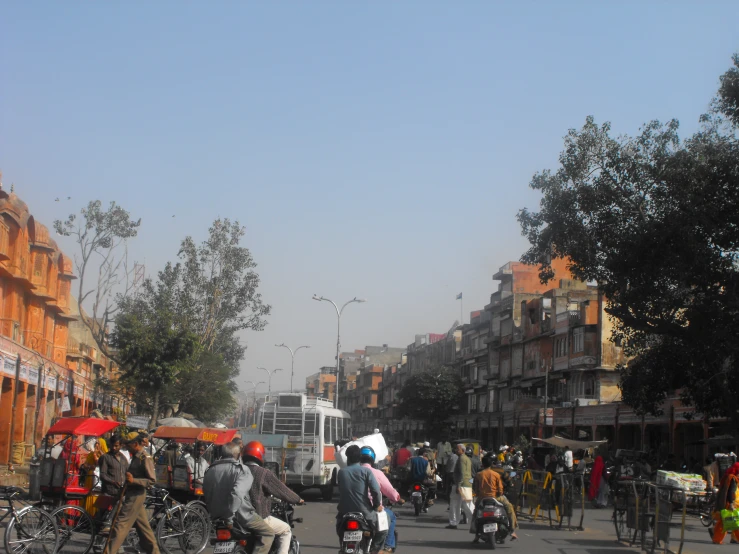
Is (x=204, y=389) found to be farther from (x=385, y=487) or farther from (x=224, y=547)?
(x=224, y=547)

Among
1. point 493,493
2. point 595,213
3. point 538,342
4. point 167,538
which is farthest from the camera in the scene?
point 538,342

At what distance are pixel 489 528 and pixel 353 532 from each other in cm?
545

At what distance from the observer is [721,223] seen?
2547 cm

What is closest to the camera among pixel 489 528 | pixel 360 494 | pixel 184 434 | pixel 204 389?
pixel 360 494

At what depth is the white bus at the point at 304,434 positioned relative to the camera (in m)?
25.5

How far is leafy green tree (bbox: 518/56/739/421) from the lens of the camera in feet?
83.2

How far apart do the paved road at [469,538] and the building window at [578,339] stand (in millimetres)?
33256

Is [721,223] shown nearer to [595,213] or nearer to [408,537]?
[595,213]

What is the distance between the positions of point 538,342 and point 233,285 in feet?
82.0

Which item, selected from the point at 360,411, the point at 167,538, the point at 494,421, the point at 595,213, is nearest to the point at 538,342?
the point at 494,421

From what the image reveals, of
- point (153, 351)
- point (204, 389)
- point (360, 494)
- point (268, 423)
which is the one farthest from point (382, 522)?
point (204, 389)

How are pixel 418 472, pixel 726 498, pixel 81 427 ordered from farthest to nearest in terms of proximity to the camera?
1. pixel 418 472
2. pixel 81 427
3. pixel 726 498

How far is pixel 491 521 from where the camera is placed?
14258 mm

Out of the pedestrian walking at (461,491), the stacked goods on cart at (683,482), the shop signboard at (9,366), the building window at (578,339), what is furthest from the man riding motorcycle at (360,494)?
the building window at (578,339)
